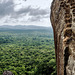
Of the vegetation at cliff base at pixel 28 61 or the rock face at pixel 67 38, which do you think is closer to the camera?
the rock face at pixel 67 38

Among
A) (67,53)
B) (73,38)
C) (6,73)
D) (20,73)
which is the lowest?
(20,73)

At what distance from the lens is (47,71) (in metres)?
18.2

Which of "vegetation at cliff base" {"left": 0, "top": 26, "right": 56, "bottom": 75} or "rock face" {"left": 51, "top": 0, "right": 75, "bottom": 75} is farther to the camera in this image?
"vegetation at cliff base" {"left": 0, "top": 26, "right": 56, "bottom": 75}

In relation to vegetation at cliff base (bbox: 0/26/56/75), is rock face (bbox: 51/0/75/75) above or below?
above

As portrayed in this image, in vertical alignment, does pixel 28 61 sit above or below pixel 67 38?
below

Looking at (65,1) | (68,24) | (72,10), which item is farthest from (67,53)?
(65,1)

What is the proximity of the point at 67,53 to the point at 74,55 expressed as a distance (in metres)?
0.32

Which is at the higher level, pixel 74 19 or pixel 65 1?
pixel 65 1

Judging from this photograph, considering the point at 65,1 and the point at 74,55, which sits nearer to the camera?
the point at 74,55

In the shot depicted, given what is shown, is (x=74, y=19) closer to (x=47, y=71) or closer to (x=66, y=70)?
(x=66, y=70)

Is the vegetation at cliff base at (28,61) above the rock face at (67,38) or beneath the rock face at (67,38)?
beneath

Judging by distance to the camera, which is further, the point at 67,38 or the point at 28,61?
the point at 28,61

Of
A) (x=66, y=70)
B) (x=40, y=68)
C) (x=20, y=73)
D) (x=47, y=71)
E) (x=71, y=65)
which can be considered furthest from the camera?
(x=20, y=73)

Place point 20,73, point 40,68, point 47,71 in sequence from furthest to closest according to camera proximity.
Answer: point 20,73 < point 40,68 < point 47,71
